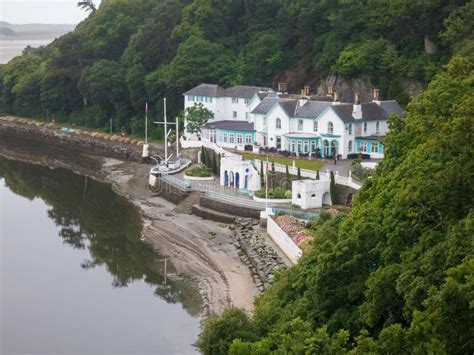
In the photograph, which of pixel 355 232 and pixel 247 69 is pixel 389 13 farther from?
pixel 355 232

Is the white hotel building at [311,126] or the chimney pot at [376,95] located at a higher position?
the chimney pot at [376,95]

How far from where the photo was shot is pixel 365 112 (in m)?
48.9

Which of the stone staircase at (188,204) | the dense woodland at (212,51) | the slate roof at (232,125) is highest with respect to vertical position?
the dense woodland at (212,51)

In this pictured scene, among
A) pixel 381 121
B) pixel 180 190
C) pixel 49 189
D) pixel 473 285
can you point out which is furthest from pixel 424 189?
pixel 49 189

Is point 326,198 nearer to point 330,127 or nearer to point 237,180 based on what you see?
point 237,180

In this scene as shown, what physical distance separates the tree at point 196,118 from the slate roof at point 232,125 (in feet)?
2.04

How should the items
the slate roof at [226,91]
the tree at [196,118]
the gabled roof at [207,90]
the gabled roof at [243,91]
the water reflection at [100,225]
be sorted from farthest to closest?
the gabled roof at [207,90], the slate roof at [226,91], the gabled roof at [243,91], the tree at [196,118], the water reflection at [100,225]

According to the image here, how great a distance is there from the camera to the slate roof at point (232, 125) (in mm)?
53469

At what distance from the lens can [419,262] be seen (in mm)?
18922

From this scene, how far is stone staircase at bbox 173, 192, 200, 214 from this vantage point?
4288 centimetres

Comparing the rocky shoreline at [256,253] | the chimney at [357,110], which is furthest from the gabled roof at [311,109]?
the rocky shoreline at [256,253]

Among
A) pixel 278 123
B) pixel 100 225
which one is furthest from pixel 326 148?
pixel 100 225

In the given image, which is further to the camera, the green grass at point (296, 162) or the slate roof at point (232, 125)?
the slate roof at point (232, 125)

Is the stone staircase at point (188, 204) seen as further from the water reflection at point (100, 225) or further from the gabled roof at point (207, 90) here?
the gabled roof at point (207, 90)
